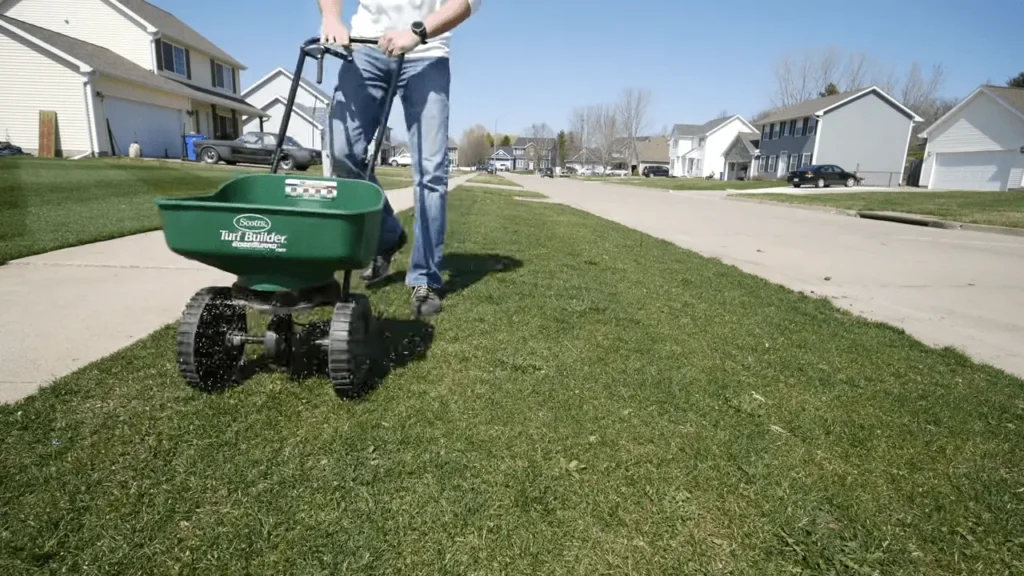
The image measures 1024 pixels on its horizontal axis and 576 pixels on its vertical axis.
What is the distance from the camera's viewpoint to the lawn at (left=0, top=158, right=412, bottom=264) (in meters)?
5.25

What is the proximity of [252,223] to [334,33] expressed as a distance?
134cm

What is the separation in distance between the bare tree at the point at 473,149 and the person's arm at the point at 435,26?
5014 inches

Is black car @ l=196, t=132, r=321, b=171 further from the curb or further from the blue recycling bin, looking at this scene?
the curb

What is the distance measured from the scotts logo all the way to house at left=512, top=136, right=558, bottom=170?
11276 cm

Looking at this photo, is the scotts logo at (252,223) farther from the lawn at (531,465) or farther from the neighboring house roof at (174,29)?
the neighboring house roof at (174,29)

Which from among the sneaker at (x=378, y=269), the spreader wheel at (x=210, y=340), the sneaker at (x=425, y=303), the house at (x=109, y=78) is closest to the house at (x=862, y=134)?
the house at (x=109, y=78)

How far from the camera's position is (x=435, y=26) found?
10.3ft

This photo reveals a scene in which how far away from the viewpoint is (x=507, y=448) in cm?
208

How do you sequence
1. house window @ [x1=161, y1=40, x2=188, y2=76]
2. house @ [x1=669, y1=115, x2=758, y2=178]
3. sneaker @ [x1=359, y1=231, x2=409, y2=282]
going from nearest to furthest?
sneaker @ [x1=359, y1=231, x2=409, y2=282] → house window @ [x1=161, y1=40, x2=188, y2=76] → house @ [x1=669, y1=115, x2=758, y2=178]

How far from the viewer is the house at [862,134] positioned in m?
46.3

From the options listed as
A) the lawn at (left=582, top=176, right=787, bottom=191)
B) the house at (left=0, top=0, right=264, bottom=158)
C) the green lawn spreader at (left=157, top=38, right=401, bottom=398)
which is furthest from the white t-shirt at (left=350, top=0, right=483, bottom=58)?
the lawn at (left=582, top=176, right=787, bottom=191)

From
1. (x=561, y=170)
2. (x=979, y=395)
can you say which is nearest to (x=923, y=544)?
(x=979, y=395)

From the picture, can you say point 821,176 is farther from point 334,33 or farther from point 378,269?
point 334,33

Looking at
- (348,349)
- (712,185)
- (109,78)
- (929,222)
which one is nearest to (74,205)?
(348,349)
